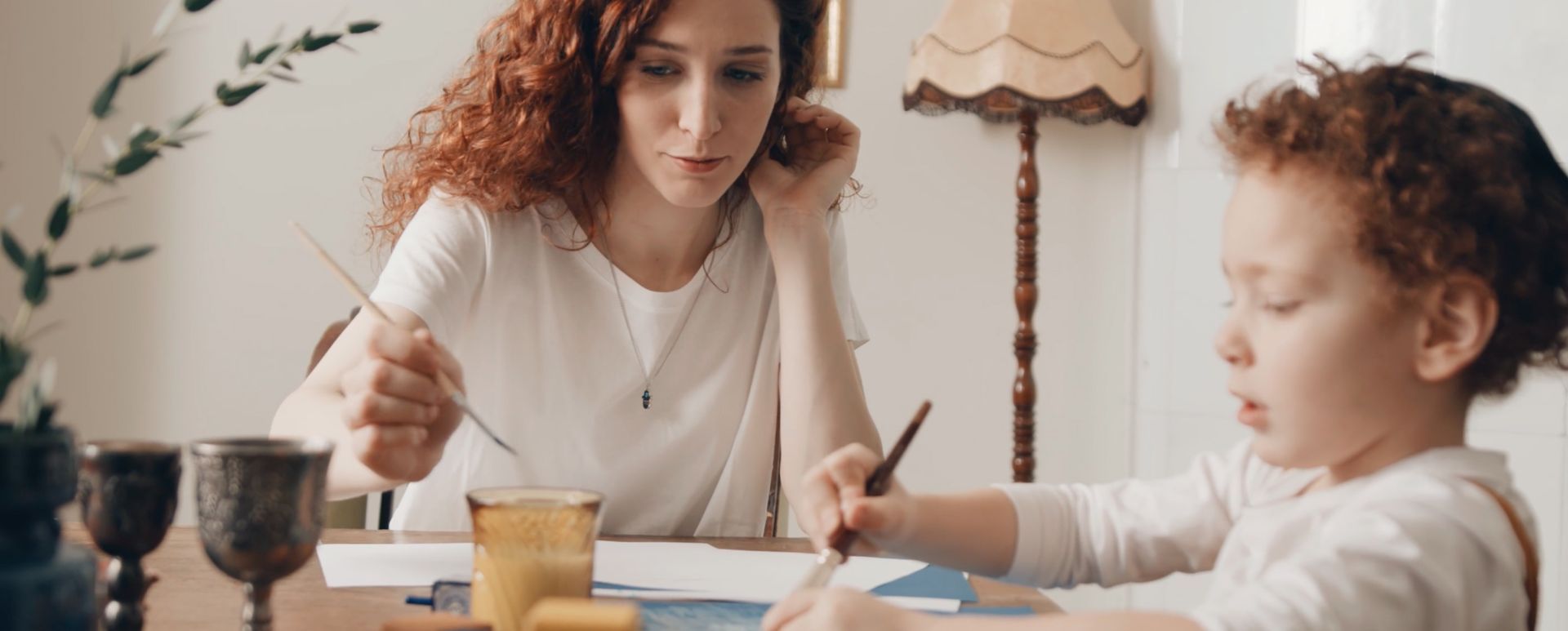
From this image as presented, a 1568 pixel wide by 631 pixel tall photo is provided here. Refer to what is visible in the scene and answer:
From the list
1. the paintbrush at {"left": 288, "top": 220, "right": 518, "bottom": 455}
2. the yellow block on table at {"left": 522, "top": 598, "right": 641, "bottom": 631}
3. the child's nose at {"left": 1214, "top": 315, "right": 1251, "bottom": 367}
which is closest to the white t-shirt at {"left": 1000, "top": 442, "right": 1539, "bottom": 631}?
the child's nose at {"left": 1214, "top": 315, "right": 1251, "bottom": 367}

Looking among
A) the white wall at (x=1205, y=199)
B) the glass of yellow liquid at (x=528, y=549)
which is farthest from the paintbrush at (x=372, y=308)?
the white wall at (x=1205, y=199)

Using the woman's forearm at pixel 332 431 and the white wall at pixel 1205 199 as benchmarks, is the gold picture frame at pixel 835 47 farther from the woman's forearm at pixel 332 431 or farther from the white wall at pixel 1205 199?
the woman's forearm at pixel 332 431

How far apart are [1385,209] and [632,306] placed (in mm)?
1020

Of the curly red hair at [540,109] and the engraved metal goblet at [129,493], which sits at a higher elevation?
the curly red hair at [540,109]

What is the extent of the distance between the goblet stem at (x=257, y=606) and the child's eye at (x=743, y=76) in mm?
953

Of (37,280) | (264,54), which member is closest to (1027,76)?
(264,54)

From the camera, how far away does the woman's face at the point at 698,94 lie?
1519 millimetres

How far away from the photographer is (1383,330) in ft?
2.83

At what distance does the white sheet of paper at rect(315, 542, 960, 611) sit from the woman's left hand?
1.81 feet

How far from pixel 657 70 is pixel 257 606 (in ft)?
3.03

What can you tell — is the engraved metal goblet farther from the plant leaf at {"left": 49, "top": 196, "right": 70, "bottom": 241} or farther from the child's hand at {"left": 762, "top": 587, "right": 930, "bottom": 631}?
the child's hand at {"left": 762, "top": 587, "right": 930, "bottom": 631}

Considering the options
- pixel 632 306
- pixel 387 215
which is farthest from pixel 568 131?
pixel 387 215

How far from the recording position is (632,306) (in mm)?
1689

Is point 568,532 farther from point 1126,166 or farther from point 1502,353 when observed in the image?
point 1126,166
